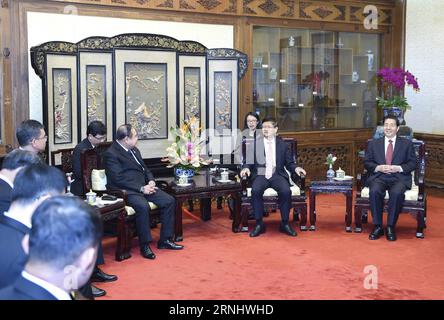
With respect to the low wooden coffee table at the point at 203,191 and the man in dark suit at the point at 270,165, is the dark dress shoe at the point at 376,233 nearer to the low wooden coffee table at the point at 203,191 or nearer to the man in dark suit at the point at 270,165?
the man in dark suit at the point at 270,165

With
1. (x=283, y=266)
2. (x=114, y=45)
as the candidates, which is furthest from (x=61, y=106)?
(x=283, y=266)

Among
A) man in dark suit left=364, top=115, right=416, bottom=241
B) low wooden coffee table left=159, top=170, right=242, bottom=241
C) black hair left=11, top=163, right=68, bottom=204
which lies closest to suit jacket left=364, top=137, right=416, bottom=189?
man in dark suit left=364, top=115, right=416, bottom=241

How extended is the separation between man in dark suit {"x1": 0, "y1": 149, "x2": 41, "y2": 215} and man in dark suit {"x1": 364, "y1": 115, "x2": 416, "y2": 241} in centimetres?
365

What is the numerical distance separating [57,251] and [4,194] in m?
1.92

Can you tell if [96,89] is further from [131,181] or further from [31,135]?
[31,135]

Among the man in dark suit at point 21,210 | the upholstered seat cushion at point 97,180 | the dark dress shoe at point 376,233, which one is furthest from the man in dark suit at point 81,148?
the man in dark suit at point 21,210

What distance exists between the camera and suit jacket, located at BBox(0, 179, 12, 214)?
336 cm

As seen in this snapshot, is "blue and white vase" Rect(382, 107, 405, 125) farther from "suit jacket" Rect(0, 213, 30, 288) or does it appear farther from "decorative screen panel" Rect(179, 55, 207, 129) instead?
"suit jacket" Rect(0, 213, 30, 288)

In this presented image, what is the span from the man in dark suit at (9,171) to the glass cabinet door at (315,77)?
17.1 ft

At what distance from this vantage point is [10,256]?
7.55 feet

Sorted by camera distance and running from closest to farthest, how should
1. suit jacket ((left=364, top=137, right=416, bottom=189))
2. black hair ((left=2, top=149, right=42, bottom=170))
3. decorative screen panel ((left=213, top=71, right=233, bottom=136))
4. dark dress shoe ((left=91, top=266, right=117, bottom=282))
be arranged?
1. black hair ((left=2, top=149, right=42, bottom=170))
2. dark dress shoe ((left=91, top=266, right=117, bottom=282))
3. suit jacket ((left=364, top=137, right=416, bottom=189))
4. decorative screen panel ((left=213, top=71, right=233, bottom=136))

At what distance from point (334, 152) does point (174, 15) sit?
127 inches

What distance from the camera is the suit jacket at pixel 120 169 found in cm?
550

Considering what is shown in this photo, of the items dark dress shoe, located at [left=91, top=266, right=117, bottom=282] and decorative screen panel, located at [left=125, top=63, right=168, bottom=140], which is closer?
dark dress shoe, located at [left=91, top=266, right=117, bottom=282]
